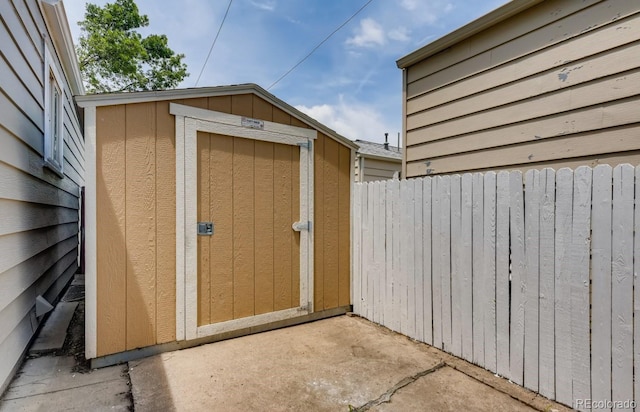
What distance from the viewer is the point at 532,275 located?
2.09m

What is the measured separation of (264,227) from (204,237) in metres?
0.58

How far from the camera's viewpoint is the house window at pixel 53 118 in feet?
9.98

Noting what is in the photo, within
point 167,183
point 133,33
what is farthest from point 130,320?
point 133,33

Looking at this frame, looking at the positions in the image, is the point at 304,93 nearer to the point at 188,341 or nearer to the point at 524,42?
the point at 524,42

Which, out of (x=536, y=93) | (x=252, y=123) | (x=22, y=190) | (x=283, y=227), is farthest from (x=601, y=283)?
(x=22, y=190)

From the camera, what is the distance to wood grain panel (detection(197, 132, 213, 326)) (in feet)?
8.86

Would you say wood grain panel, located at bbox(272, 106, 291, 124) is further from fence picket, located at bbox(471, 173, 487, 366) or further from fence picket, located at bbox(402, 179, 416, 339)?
fence picket, located at bbox(471, 173, 487, 366)

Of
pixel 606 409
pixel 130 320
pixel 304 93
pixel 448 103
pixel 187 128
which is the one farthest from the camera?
pixel 304 93

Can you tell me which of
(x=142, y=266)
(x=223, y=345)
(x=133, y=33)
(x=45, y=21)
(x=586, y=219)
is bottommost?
(x=223, y=345)

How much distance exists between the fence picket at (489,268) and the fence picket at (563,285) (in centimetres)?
40

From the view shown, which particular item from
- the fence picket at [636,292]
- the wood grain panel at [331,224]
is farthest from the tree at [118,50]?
the fence picket at [636,292]

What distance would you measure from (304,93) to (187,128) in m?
7.27

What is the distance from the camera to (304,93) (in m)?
9.34
